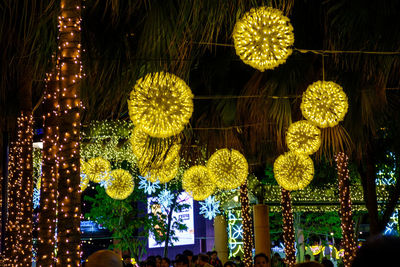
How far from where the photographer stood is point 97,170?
449 inches

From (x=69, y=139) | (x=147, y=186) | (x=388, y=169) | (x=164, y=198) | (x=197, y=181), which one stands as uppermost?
(x=147, y=186)

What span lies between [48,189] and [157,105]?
2.43m

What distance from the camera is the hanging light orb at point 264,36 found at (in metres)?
5.84

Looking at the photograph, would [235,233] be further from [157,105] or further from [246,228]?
[157,105]

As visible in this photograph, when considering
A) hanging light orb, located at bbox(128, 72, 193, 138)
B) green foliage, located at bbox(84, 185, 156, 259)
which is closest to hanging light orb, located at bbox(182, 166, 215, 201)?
hanging light orb, located at bbox(128, 72, 193, 138)

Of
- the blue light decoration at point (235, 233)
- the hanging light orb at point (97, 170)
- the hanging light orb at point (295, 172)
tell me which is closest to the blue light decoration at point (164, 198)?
the blue light decoration at point (235, 233)

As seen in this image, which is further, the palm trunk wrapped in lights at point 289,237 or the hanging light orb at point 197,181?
the palm trunk wrapped in lights at point 289,237

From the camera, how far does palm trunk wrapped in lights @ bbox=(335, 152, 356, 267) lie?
1056 cm

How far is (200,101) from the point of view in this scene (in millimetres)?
12078

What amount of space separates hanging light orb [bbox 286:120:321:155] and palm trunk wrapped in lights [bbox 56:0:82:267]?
4.29 metres

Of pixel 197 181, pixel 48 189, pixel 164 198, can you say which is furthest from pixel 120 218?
pixel 48 189

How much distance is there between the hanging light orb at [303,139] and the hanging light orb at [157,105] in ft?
8.84

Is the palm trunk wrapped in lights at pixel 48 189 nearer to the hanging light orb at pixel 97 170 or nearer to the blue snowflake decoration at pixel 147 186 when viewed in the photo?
the hanging light orb at pixel 97 170

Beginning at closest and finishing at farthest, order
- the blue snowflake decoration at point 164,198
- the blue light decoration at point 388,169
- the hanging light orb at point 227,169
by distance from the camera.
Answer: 1. the hanging light orb at point 227,169
2. the blue light decoration at point 388,169
3. the blue snowflake decoration at point 164,198
